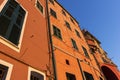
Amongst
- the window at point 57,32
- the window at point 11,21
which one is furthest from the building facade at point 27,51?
the window at point 57,32

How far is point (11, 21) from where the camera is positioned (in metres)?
6.31

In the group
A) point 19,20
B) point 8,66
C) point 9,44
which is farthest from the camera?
point 19,20

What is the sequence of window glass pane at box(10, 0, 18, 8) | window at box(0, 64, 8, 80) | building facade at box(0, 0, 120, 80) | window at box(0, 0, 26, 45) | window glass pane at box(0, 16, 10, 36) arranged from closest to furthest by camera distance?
window at box(0, 64, 8, 80)
building facade at box(0, 0, 120, 80)
window glass pane at box(0, 16, 10, 36)
window at box(0, 0, 26, 45)
window glass pane at box(10, 0, 18, 8)

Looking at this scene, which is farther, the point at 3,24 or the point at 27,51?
the point at 27,51

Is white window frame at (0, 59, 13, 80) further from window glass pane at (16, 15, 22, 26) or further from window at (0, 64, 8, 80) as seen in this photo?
window glass pane at (16, 15, 22, 26)

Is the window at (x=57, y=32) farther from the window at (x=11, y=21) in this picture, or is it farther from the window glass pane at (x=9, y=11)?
the window glass pane at (x=9, y=11)

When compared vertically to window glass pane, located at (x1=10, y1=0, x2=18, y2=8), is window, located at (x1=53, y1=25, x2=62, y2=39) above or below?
above

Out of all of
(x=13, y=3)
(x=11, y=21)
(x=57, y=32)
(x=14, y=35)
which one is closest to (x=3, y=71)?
(x=14, y=35)

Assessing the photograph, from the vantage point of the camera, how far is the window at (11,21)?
5773 millimetres

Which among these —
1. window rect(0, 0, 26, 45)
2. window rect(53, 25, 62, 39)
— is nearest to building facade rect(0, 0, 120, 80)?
window rect(0, 0, 26, 45)

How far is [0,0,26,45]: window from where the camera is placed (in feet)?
18.9

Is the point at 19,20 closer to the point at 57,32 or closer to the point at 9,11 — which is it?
the point at 9,11

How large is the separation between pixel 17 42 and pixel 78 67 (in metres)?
6.09

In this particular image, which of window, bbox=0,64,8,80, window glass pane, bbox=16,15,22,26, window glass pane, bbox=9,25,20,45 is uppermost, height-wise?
window glass pane, bbox=16,15,22,26
